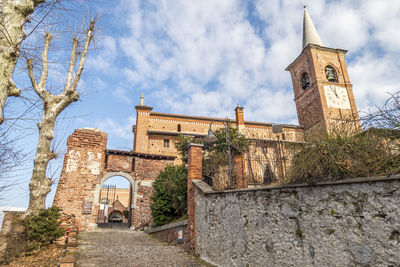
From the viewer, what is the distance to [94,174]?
1274 centimetres

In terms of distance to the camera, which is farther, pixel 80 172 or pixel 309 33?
pixel 309 33

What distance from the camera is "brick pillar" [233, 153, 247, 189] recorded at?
8.73m

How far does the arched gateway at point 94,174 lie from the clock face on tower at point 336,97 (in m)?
19.5

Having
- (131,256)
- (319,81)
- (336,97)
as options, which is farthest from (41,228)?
(336,97)

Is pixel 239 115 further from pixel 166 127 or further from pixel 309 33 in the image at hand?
pixel 309 33

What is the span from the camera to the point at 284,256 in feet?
12.1

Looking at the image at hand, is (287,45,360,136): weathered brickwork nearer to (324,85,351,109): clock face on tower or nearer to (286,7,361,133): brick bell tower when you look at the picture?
(286,7,361,133): brick bell tower

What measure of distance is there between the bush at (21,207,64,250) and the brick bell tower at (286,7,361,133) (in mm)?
24329

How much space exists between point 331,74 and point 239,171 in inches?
914

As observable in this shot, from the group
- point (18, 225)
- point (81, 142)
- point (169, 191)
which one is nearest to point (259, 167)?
point (169, 191)

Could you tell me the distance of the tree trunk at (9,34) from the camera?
3225mm

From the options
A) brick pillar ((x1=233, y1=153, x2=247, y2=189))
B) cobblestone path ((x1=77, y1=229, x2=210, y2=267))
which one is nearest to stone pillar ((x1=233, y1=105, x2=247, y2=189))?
brick pillar ((x1=233, y1=153, x2=247, y2=189))

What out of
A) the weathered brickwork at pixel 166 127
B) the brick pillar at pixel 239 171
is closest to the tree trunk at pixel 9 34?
the brick pillar at pixel 239 171

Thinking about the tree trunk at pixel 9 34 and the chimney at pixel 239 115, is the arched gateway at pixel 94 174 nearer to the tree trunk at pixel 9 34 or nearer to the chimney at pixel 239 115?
the tree trunk at pixel 9 34
